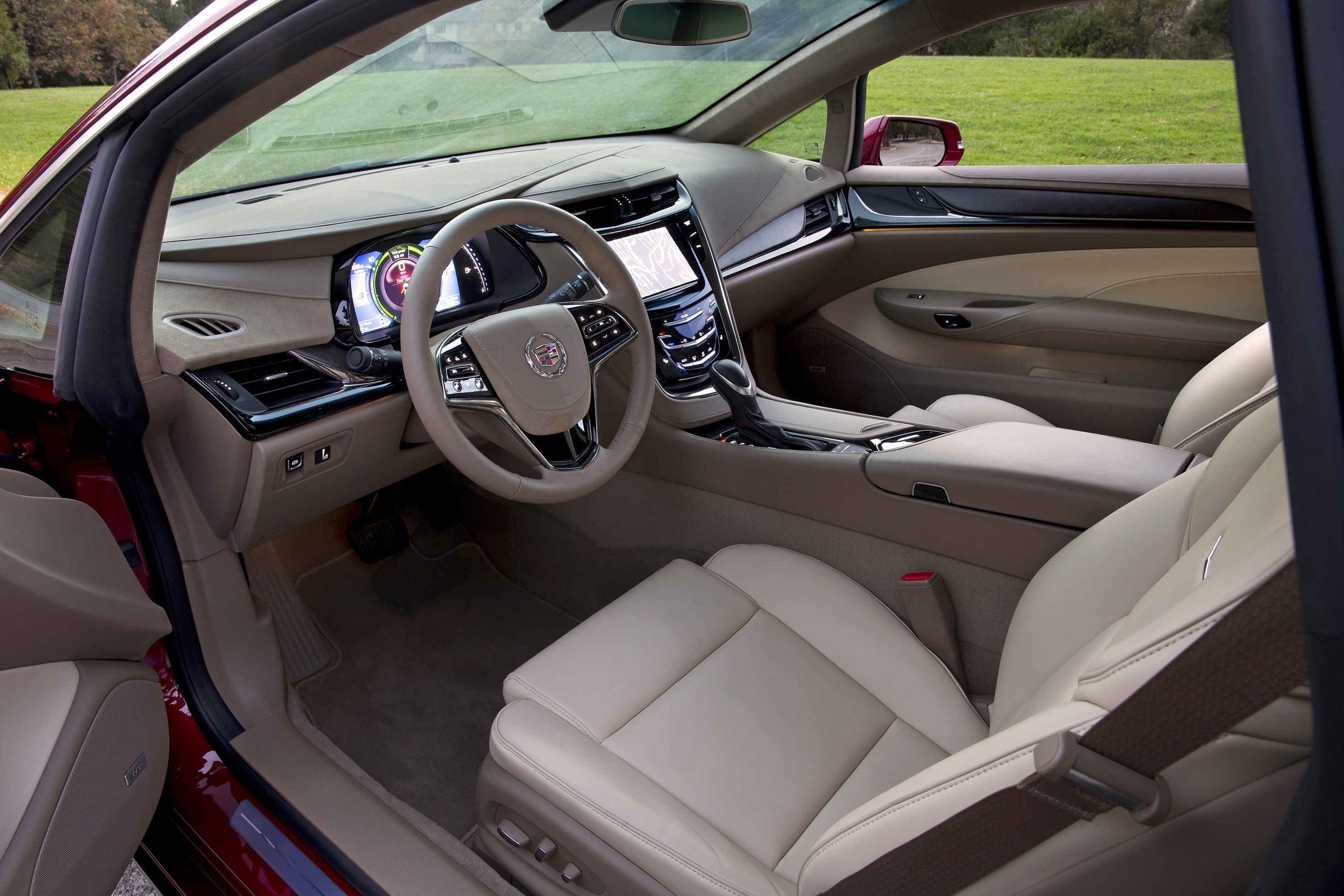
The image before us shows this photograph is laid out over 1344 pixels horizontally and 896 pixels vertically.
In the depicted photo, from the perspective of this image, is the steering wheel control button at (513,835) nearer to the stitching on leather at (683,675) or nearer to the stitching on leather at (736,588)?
the stitching on leather at (683,675)

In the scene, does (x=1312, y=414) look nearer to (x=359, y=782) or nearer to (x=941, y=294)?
(x=359, y=782)

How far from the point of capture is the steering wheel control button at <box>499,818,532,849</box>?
1.07 m

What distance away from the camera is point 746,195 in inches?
95.7

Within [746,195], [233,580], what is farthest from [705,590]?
[746,195]

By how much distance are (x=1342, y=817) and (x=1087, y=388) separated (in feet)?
6.65

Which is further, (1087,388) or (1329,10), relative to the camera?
(1087,388)

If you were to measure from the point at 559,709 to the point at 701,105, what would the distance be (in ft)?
7.18

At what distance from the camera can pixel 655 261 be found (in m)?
1.95

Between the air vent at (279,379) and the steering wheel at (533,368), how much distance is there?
8.5 inches

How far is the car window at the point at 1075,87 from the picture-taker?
2.36 metres

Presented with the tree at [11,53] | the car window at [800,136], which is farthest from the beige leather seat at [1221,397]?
the tree at [11,53]

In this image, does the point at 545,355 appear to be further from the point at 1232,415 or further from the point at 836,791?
the point at 1232,415

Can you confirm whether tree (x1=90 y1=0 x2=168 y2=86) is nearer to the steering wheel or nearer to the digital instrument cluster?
the digital instrument cluster

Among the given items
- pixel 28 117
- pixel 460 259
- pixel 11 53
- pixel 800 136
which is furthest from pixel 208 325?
pixel 28 117
